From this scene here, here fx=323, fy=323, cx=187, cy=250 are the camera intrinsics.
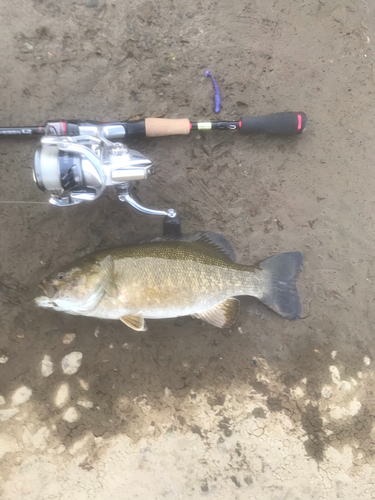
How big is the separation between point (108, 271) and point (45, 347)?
814 millimetres

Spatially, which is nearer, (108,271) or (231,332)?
(108,271)

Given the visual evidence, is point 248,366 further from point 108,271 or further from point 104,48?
point 104,48

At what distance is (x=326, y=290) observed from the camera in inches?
92.8

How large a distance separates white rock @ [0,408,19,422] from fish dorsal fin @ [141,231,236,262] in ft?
4.86

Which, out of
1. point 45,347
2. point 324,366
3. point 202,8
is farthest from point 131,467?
point 202,8

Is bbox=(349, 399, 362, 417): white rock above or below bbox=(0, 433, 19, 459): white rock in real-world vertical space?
above

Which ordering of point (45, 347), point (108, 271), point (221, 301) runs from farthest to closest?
point (45, 347) < point (221, 301) < point (108, 271)

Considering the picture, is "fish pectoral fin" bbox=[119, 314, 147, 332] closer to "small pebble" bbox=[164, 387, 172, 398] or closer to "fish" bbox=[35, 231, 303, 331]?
"fish" bbox=[35, 231, 303, 331]

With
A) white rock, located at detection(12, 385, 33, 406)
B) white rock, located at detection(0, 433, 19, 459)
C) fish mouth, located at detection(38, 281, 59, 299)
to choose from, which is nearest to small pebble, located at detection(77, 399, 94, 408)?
white rock, located at detection(12, 385, 33, 406)

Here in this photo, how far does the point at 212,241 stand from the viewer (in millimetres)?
2178

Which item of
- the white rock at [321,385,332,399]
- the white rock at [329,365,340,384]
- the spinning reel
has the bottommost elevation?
the white rock at [321,385,332,399]

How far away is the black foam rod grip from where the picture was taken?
218 cm

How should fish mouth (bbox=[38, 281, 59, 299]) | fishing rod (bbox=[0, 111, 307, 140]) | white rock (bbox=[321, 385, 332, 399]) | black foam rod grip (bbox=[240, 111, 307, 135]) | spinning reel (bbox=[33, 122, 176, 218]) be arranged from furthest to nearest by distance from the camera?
white rock (bbox=[321, 385, 332, 399])
black foam rod grip (bbox=[240, 111, 307, 135])
fishing rod (bbox=[0, 111, 307, 140])
fish mouth (bbox=[38, 281, 59, 299])
spinning reel (bbox=[33, 122, 176, 218])

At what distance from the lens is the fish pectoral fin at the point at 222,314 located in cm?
215
